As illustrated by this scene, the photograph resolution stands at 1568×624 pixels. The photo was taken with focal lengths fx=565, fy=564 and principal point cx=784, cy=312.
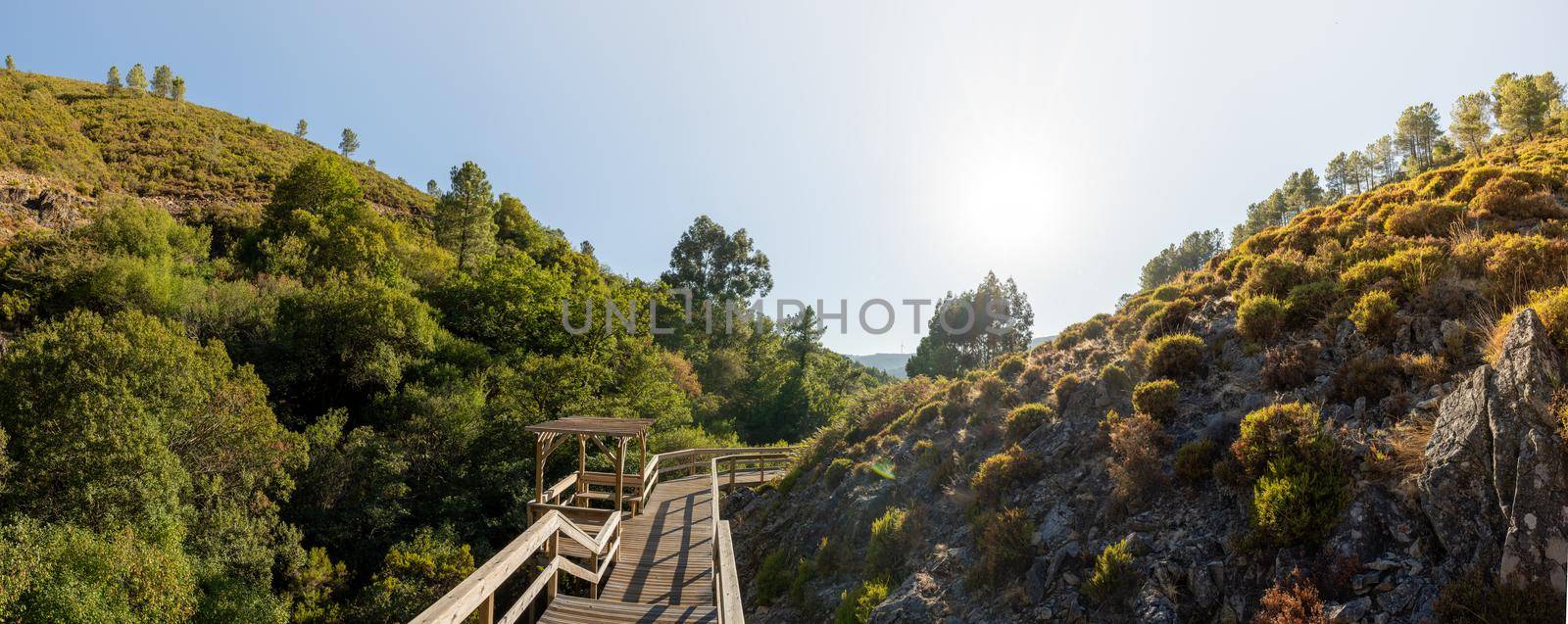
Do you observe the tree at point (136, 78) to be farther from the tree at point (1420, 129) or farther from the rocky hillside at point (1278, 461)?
the tree at point (1420, 129)

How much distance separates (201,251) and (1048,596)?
35.0m

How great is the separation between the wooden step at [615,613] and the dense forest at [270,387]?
8180mm

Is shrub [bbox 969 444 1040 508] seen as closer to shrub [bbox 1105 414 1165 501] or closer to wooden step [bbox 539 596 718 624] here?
shrub [bbox 1105 414 1165 501]

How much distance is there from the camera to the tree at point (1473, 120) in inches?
1730

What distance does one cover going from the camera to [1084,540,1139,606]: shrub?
6.83 m

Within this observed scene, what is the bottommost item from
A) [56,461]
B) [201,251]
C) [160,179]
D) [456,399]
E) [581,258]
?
[56,461]

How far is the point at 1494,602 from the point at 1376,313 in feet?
17.1

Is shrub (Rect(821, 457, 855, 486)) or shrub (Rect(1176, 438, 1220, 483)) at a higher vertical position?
shrub (Rect(1176, 438, 1220, 483))

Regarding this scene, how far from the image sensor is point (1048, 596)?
7.45 m

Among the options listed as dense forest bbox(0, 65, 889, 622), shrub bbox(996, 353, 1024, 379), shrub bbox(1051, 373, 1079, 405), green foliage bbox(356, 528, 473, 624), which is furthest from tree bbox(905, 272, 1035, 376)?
green foliage bbox(356, 528, 473, 624)

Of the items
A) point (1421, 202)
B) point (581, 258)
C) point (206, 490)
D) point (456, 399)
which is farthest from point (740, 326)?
point (1421, 202)

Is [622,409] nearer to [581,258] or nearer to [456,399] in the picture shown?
[456,399]

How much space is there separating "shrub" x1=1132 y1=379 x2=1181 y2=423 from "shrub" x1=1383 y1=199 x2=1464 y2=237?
6357 millimetres

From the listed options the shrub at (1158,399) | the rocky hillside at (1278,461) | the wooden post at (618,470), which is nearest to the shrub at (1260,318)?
the rocky hillside at (1278,461)
